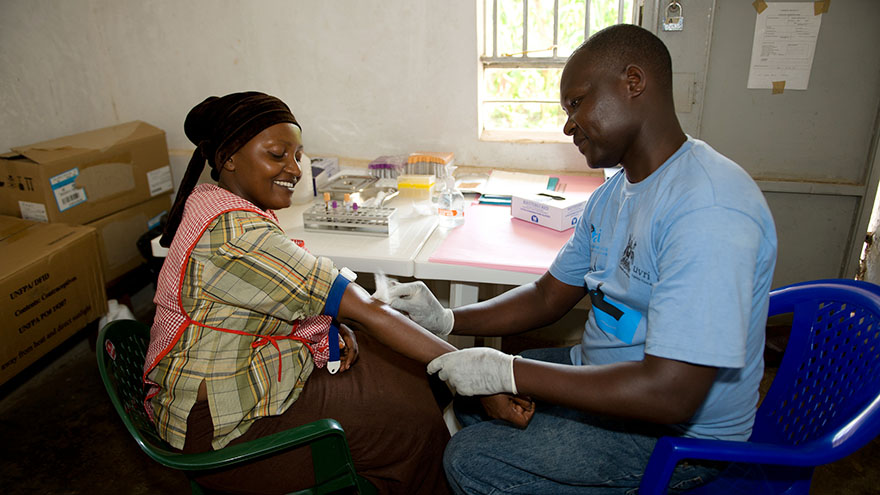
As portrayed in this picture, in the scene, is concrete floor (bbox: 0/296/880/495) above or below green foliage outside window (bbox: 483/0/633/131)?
below

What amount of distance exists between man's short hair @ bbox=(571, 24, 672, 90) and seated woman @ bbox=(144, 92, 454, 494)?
0.72 metres

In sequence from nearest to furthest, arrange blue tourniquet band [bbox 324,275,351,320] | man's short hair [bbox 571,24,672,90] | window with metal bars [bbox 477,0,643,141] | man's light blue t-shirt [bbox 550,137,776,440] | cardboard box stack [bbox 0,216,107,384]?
man's light blue t-shirt [bbox 550,137,776,440] < man's short hair [bbox 571,24,672,90] < blue tourniquet band [bbox 324,275,351,320] < cardboard box stack [bbox 0,216,107,384] < window with metal bars [bbox 477,0,643,141]

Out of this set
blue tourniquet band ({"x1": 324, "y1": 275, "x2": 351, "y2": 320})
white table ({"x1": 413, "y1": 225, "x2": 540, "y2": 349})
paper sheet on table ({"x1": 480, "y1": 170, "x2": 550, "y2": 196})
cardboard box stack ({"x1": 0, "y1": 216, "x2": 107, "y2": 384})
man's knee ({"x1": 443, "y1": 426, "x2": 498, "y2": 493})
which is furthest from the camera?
paper sheet on table ({"x1": 480, "y1": 170, "x2": 550, "y2": 196})

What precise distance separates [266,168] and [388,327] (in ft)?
1.61

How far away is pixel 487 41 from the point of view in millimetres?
2695

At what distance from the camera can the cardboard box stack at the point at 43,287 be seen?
2.02 metres

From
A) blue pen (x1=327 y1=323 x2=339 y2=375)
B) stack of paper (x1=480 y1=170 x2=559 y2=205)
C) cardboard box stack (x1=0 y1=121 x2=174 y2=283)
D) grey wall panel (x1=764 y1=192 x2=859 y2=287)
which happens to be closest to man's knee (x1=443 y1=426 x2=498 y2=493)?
blue pen (x1=327 y1=323 x2=339 y2=375)

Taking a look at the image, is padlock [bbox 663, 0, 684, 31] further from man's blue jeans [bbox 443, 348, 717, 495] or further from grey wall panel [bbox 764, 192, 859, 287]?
man's blue jeans [bbox 443, 348, 717, 495]

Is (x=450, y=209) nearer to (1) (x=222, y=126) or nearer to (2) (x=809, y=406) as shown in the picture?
(1) (x=222, y=126)

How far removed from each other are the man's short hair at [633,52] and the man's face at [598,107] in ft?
0.06

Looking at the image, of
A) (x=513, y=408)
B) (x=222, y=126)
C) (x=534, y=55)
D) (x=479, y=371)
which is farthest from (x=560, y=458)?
(x=534, y=55)

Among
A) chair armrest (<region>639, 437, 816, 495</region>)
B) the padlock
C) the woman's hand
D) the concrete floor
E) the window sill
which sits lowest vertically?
the concrete floor

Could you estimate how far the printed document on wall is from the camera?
212 centimetres

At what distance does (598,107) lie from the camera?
1.12 m
